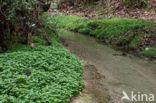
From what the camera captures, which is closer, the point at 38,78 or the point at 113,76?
the point at 38,78

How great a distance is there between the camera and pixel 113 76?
6.84 metres

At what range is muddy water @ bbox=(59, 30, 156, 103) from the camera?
5.33 metres

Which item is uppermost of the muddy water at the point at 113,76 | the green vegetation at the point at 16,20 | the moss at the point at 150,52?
the green vegetation at the point at 16,20

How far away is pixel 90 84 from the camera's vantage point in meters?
6.07

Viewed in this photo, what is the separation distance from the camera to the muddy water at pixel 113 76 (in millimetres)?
5328

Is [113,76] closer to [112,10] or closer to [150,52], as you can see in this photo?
[150,52]

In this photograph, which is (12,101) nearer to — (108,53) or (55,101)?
(55,101)

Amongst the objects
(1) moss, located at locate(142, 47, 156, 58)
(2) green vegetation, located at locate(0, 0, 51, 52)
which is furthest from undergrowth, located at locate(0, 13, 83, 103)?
(1) moss, located at locate(142, 47, 156, 58)

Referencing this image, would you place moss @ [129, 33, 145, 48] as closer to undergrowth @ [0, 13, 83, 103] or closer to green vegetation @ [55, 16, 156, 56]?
green vegetation @ [55, 16, 156, 56]

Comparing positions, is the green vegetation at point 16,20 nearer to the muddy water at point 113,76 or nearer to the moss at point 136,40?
the muddy water at point 113,76

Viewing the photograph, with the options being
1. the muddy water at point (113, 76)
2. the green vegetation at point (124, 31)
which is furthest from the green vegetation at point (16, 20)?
the green vegetation at point (124, 31)

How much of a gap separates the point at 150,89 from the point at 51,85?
3.07 metres

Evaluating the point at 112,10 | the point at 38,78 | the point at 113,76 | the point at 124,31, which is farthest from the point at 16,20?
the point at 112,10

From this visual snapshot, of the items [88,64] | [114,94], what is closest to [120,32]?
[88,64]
